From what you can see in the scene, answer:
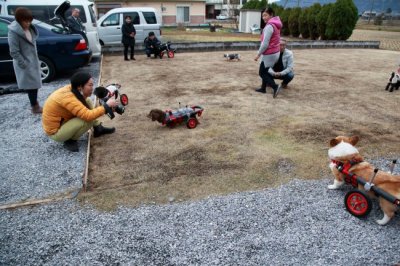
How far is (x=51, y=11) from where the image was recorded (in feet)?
32.2

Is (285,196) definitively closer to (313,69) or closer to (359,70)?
(313,69)

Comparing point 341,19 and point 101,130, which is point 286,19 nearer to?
point 341,19

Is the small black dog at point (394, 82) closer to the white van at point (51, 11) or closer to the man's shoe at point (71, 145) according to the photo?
the man's shoe at point (71, 145)

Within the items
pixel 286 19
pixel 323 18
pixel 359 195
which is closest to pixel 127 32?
pixel 359 195

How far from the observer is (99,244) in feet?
8.59

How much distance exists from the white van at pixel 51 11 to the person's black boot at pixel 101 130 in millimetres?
6290

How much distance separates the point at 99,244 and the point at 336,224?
217 centimetres

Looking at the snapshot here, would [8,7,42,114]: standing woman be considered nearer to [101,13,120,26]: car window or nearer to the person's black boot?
the person's black boot

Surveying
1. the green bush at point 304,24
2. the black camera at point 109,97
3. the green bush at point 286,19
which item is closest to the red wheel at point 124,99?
the black camera at point 109,97

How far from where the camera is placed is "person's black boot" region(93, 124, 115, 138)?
4.76m

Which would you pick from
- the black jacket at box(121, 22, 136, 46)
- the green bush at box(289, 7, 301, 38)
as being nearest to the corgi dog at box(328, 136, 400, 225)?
the black jacket at box(121, 22, 136, 46)

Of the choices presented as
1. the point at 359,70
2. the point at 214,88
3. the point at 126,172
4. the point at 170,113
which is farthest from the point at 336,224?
the point at 359,70

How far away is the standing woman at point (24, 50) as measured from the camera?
4.94 m

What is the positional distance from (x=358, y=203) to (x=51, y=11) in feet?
34.5
